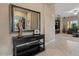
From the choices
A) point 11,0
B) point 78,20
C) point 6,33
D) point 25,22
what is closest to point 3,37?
point 6,33

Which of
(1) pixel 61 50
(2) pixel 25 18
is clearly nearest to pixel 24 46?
(2) pixel 25 18

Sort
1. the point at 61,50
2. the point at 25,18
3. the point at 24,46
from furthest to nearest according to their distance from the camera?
Answer: the point at 61,50
the point at 25,18
the point at 24,46

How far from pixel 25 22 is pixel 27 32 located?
40cm

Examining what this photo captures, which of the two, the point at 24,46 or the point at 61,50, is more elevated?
the point at 24,46

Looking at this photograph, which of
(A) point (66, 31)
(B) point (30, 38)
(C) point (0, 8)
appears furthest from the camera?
(A) point (66, 31)

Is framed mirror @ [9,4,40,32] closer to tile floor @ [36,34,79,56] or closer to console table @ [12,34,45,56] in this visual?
console table @ [12,34,45,56]

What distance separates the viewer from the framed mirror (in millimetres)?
3551

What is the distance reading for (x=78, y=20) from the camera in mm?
12297

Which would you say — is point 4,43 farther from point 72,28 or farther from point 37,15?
point 72,28

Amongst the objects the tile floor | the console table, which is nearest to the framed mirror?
the console table

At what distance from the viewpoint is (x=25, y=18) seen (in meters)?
4.24

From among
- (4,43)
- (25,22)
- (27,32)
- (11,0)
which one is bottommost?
(4,43)

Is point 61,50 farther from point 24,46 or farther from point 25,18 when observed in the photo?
point 25,18

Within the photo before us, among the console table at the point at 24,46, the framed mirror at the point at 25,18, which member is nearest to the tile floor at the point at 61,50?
the console table at the point at 24,46
